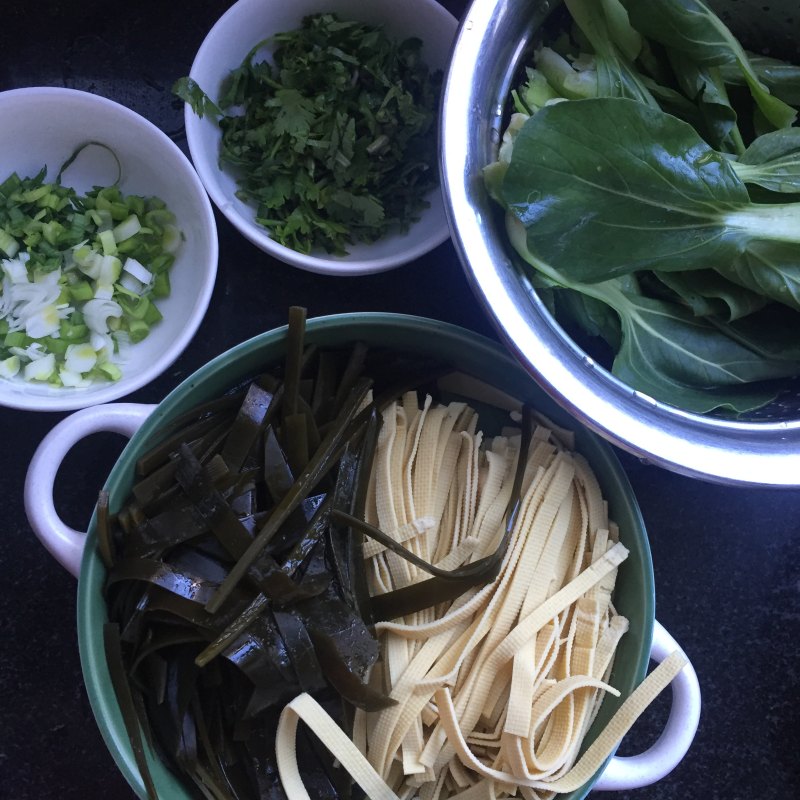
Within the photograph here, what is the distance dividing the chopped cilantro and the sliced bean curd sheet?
1.00 ft

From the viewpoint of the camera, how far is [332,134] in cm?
116

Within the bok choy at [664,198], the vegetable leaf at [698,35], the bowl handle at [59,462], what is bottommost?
the bowl handle at [59,462]

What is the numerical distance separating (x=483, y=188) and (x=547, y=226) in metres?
0.10

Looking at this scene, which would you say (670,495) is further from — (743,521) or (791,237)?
(791,237)

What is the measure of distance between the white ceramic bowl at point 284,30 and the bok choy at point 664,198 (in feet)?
0.76

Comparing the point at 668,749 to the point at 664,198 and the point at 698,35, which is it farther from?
the point at 698,35

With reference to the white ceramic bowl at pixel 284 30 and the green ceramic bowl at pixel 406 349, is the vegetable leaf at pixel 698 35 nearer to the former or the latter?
the white ceramic bowl at pixel 284 30

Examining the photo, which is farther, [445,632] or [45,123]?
[45,123]

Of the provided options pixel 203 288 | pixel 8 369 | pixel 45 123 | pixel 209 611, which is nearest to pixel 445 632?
pixel 209 611

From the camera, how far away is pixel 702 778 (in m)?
1.30

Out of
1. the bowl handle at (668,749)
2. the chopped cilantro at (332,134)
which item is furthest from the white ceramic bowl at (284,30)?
the bowl handle at (668,749)

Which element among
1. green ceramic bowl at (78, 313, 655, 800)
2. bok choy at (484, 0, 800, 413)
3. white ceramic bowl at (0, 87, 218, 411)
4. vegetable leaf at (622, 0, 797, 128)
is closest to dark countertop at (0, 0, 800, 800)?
white ceramic bowl at (0, 87, 218, 411)

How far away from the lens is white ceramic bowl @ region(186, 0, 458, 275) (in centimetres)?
113

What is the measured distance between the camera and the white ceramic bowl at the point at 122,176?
Result: 112cm
